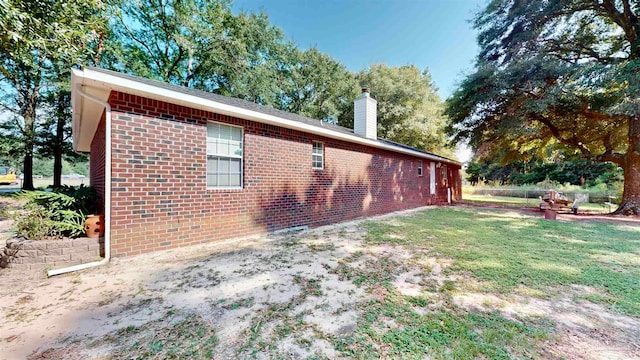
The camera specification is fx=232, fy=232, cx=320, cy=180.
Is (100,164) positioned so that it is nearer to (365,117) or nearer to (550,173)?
(365,117)

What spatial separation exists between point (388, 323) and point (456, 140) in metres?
13.7

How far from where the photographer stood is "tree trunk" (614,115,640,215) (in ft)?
30.7

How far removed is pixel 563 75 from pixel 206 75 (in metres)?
19.4

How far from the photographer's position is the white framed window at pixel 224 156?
468cm

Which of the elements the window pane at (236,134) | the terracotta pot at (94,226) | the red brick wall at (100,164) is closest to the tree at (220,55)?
the red brick wall at (100,164)

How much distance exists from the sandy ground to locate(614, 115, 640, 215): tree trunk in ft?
37.7

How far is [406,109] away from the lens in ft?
62.0

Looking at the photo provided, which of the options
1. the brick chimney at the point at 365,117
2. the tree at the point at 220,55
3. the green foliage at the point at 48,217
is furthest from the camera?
the tree at the point at 220,55

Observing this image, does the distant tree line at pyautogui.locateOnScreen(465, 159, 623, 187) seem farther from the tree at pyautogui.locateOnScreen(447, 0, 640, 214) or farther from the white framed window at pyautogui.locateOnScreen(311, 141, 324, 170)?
the white framed window at pyautogui.locateOnScreen(311, 141, 324, 170)

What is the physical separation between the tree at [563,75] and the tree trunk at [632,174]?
0.08 ft

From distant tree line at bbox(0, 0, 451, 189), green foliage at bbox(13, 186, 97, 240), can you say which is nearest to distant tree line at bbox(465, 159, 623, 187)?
distant tree line at bbox(0, 0, 451, 189)

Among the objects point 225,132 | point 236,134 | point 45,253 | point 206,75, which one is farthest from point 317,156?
point 206,75

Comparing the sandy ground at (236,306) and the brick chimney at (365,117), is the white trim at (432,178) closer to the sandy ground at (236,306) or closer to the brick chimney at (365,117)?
the brick chimney at (365,117)

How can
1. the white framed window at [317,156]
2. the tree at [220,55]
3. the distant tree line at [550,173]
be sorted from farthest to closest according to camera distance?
the distant tree line at [550,173] < the tree at [220,55] < the white framed window at [317,156]
